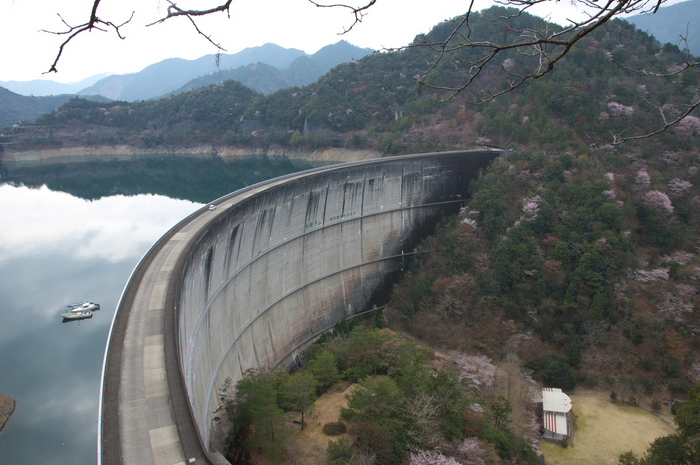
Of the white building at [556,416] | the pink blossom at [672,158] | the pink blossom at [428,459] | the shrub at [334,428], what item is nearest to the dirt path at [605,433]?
the white building at [556,416]

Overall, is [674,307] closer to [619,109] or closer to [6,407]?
[619,109]

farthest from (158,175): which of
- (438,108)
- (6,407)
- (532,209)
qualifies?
(532,209)

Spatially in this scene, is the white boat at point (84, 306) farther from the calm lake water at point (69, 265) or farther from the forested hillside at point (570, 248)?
the forested hillside at point (570, 248)

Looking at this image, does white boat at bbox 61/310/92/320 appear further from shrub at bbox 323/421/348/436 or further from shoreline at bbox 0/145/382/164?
shoreline at bbox 0/145/382/164

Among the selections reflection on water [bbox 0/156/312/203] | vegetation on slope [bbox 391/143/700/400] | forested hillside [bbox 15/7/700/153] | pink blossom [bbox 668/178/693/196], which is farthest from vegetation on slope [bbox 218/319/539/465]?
reflection on water [bbox 0/156/312/203]

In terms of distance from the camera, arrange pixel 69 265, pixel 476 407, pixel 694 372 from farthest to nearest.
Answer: pixel 69 265
pixel 694 372
pixel 476 407

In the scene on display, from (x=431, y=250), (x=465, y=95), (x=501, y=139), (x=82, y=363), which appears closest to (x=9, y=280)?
(x=82, y=363)

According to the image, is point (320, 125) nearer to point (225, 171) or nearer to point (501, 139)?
point (225, 171)
